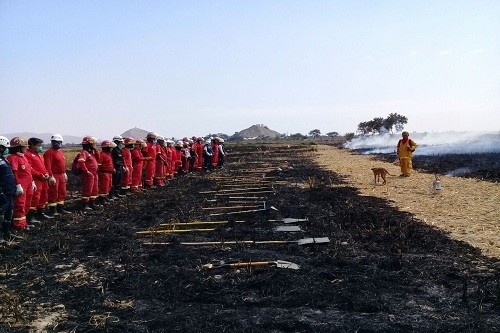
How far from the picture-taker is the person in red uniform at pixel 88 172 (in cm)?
1012

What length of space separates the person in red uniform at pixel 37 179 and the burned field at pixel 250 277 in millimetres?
693

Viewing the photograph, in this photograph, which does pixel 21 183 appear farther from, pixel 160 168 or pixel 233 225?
pixel 160 168

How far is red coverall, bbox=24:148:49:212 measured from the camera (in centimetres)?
865

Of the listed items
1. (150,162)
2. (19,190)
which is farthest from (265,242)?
(150,162)

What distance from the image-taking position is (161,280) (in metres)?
4.98

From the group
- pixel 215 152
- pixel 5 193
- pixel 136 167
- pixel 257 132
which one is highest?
pixel 257 132

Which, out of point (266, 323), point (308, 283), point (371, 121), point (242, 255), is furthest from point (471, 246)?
point (371, 121)

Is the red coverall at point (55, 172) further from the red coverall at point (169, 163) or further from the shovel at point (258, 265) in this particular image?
the red coverall at point (169, 163)

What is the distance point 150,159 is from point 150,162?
A: 25 cm

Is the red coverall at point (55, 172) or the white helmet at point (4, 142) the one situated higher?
the white helmet at point (4, 142)

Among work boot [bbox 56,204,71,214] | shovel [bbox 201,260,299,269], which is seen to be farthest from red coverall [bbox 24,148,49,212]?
shovel [bbox 201,260,299,269]

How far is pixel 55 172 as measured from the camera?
945 cm

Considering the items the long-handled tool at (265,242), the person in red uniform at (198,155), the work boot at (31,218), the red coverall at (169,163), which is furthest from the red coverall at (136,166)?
the person in red uniform at (198,155)

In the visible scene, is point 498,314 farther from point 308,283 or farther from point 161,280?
point 161,280
